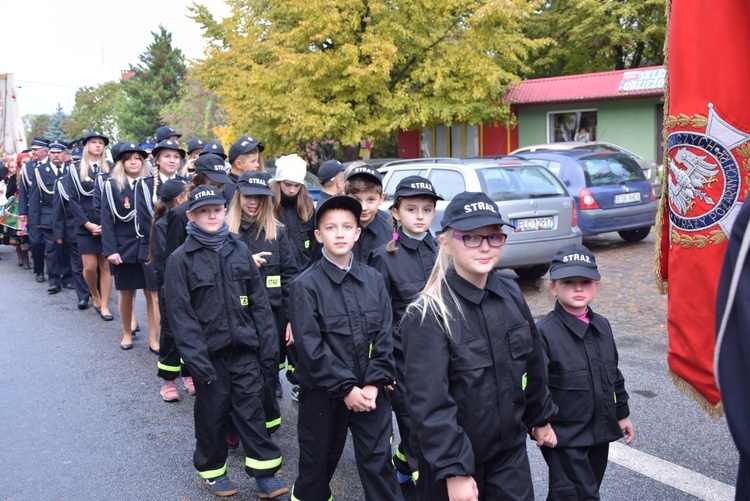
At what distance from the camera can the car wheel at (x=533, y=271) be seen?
412 inches

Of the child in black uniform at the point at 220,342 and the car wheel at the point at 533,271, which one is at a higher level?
the child in black uniform at the point at 220,342

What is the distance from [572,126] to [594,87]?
241 centimetres

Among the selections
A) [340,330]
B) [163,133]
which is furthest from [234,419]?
[163,133]

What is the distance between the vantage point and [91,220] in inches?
377

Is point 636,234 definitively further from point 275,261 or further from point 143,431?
point 143,431

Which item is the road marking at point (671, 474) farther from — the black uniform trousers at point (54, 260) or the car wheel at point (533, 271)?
the black uniform trousers at point (54, 260)

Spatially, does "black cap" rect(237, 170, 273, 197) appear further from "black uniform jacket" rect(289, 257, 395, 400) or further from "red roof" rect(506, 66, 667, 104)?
"red roof" rect(506, 66, 667, 104)

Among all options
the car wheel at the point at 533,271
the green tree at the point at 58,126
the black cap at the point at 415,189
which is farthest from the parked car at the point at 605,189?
the green tree at the point at 58,126

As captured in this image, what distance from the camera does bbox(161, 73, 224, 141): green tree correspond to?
113ft

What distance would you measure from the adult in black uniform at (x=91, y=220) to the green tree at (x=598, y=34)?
16.3 metres

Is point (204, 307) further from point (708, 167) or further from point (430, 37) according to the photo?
point (430, 37)

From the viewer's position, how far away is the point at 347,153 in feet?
73.9

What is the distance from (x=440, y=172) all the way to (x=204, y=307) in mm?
6272

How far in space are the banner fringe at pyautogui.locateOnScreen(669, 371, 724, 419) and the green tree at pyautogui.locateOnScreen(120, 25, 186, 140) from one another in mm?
58332
